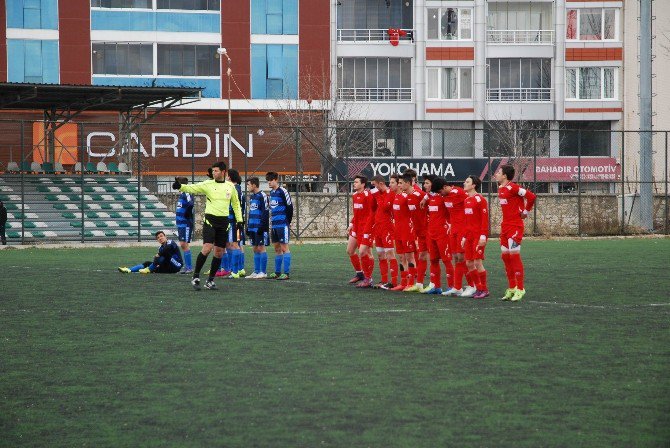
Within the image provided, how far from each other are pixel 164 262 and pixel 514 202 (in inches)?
341

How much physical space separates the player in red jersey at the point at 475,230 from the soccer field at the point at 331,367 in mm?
522

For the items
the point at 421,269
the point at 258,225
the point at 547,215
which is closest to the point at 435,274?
the point at 421,269

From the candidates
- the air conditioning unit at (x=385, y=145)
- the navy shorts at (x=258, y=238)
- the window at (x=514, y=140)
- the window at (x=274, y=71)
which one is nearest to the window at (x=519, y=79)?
the window at (x=514, y=140)

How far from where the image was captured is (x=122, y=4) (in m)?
53.3

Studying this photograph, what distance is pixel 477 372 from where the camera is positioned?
943 centimetres

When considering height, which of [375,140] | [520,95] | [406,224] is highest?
[520,95]

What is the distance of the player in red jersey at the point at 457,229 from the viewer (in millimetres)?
16094

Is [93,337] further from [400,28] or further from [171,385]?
[400,28]

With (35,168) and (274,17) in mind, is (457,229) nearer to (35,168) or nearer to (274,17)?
(35,168)

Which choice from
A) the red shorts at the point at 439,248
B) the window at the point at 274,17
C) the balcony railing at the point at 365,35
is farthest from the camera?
the balcony railing at the point at 365,35

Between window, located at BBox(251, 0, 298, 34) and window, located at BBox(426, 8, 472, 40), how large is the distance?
7433 millimetres

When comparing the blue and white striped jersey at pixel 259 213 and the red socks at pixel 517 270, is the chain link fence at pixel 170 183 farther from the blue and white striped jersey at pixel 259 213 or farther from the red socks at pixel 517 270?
the red socks at pixel 517 270

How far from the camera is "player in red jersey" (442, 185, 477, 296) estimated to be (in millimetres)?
16094

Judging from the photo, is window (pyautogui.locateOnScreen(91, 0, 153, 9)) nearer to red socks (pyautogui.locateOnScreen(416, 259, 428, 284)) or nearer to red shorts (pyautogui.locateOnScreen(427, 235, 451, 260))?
red socks (pyautogui.locateOnScreen(416, 259, 428, 284))
